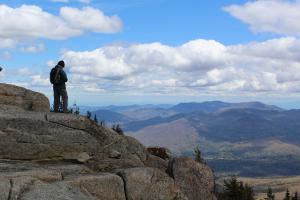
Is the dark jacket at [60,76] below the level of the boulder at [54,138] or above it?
above

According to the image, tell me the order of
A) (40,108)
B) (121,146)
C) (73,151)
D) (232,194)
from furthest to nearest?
(232,194) → (40,108) → (121,146) → (73,151)

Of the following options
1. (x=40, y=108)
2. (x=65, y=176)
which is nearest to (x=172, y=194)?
(x=65, y=176)

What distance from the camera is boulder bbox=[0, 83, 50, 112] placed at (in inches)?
1462

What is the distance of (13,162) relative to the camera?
28.8m

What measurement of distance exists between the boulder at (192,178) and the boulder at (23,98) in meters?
11.3

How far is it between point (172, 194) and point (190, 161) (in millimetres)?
5457

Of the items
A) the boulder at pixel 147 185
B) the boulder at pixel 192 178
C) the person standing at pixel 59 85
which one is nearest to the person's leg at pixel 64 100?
the person standing at pixel 59 85

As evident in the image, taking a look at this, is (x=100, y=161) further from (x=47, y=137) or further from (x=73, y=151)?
(x=47, y=137)

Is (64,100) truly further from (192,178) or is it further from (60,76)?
(192,178)

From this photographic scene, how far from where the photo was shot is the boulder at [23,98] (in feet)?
122

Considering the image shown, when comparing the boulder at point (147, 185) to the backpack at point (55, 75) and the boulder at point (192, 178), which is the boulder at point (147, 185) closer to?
the boulder at point (192, 178)

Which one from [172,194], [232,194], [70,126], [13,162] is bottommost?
[232,194]

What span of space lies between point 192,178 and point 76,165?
9.95 m

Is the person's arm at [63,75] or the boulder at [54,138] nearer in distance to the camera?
the boulder at [54,138]
